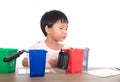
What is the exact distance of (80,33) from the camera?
2.49 meters

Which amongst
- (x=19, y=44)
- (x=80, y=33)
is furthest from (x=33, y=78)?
(x=80, y=33)

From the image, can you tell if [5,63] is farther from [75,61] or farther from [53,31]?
[53,31]

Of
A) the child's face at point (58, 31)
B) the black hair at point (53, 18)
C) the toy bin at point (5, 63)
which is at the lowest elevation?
the toy bin at point (5, 63)

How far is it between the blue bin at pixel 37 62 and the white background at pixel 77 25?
1124mm

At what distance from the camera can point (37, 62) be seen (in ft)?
4.10

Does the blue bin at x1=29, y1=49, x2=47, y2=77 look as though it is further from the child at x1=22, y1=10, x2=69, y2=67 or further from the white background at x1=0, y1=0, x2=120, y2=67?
the white background at x1=0, y1=0, x2=120, y2=67

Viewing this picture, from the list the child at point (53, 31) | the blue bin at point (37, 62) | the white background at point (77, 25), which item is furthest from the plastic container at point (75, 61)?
the white background at point (77, 25)

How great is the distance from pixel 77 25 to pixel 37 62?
1304mm

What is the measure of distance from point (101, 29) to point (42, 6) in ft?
2.32

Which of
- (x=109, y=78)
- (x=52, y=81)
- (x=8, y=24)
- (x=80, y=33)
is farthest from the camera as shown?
(x=80, y=33)

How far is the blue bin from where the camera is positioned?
1233mm

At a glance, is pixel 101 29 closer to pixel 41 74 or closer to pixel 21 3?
pixel 21 3

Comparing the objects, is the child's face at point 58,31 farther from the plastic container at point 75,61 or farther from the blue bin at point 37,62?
the blue bin at point 37,62

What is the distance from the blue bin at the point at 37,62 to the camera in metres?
1.23
